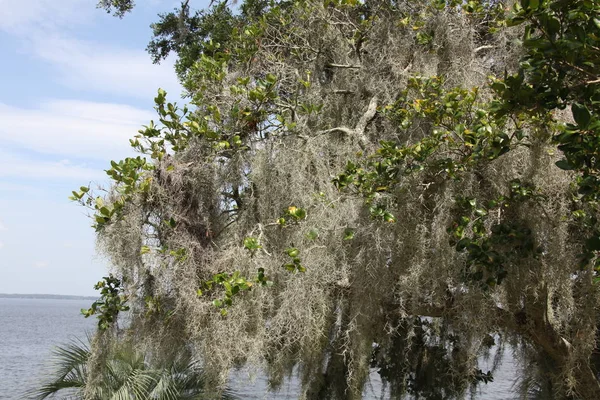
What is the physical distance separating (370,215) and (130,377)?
2.27 m

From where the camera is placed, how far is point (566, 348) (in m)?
3.85

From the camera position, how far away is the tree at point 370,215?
3480mm

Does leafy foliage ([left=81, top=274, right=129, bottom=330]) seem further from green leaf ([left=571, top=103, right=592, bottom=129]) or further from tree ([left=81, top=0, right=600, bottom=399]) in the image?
green leaf ([left=571, top=103, right=592, bottom=129])

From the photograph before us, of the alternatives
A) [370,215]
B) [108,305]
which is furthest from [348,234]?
[108,305]

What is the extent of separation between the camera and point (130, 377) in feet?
15.5

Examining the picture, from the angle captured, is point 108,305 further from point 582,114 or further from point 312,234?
point 582,114

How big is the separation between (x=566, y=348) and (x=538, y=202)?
1013mm

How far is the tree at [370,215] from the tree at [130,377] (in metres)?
0.61

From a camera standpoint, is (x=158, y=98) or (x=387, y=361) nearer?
(x=158, y=98)

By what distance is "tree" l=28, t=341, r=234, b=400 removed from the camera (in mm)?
4461

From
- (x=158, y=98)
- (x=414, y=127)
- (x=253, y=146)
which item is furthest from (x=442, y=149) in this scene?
(x=158, y=98)

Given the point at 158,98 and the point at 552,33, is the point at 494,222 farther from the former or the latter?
the point at 158,98

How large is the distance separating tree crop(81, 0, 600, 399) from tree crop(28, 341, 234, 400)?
1.99 ft

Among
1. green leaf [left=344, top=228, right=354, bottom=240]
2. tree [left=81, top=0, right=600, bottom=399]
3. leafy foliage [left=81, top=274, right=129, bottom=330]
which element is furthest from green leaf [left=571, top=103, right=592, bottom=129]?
leafy foliage [left=81, top=274, right=129, bottom=330]
